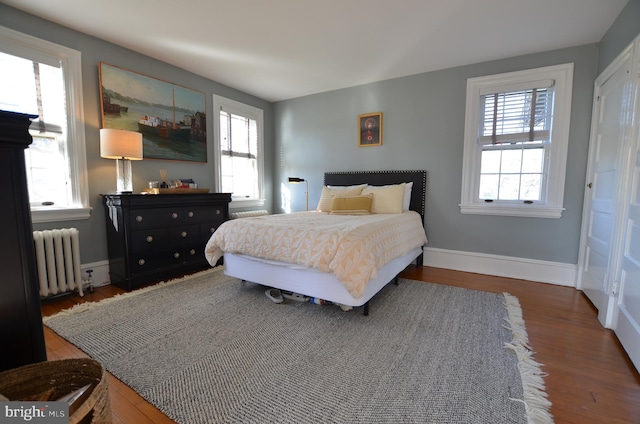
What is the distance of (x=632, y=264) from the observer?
1.73m

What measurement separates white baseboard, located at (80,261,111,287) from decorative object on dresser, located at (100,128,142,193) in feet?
2.58

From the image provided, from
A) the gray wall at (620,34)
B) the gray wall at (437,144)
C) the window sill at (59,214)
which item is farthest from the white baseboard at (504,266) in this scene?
the window sill at (59,214)

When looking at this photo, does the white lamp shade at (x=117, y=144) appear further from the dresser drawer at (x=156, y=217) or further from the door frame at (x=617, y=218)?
the door frame at (x=617, y=218)

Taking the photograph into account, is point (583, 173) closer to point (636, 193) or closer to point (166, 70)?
point (636, 193)

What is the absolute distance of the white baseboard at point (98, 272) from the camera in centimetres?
Answer: 272

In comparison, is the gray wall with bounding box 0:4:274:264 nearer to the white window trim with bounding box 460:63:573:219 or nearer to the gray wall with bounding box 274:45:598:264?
the gray wall with bounding box 274:45:598:264

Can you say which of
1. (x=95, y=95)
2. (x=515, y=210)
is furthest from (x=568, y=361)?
(x=95, y=95)

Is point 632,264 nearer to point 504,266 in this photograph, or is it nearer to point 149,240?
point 504,266

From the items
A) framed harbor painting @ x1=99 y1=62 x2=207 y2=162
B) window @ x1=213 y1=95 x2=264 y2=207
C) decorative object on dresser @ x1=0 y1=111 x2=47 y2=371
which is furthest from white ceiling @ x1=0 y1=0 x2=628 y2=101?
decorative object on dresser @ x1=0 y1=111 x2=47 y2=371

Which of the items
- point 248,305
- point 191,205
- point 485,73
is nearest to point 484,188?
point 485,73

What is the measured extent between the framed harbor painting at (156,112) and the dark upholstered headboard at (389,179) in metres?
1.94

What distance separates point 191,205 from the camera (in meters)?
3.15

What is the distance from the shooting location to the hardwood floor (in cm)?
125

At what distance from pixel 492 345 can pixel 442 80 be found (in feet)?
10.0
